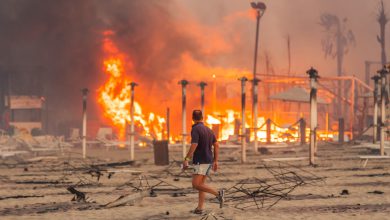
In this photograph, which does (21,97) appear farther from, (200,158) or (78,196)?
(200,158)

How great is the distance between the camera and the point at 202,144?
1085cm

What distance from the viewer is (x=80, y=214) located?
10.8 m

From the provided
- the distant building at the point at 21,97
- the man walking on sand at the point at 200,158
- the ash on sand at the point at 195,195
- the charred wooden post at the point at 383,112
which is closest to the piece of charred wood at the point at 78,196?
the ash on sand at the point at 195,195

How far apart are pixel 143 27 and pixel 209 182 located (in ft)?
116

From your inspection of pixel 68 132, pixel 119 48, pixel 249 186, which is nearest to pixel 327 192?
pixel 249 186

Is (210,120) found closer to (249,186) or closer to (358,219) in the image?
(249,186)

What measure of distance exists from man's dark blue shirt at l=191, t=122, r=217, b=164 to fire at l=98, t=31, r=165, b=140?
34998 mm

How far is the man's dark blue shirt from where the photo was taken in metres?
10.8

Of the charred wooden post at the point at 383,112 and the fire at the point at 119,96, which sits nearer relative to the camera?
the charred wooden post at the point at 383,112

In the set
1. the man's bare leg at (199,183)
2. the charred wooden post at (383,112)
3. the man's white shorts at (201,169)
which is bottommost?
the man's bare leg at (199,183)

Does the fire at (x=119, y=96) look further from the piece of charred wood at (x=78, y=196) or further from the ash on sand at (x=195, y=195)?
the piece of charred wood at (x=78, y=196)

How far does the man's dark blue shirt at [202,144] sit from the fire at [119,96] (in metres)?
35.0

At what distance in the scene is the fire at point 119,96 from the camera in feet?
152

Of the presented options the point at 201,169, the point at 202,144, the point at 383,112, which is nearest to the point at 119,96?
the point at 383,112
